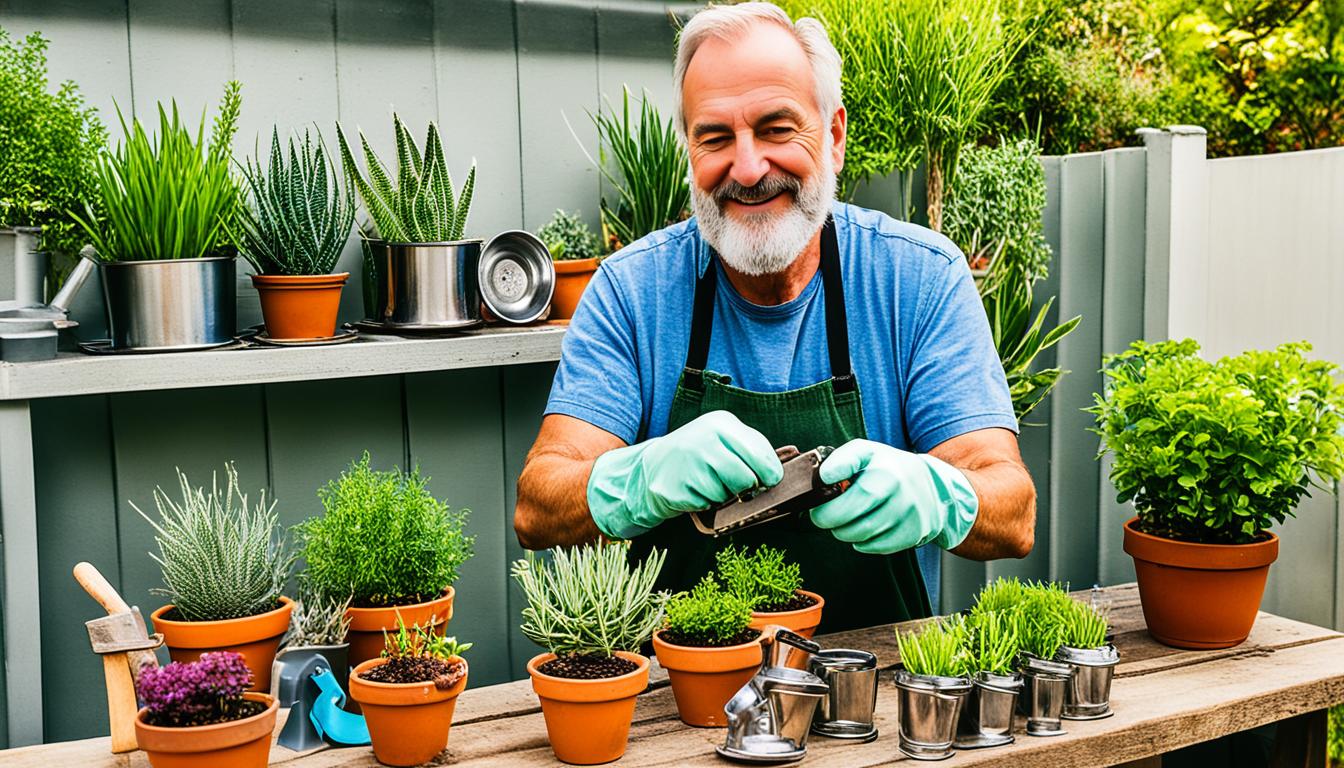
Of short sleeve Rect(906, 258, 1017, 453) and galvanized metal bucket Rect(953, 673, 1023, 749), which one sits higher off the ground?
short sleeve Rect(906, 258, 1017, 453)

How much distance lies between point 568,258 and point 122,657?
1370 mm

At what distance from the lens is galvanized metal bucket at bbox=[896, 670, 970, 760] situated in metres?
1.36

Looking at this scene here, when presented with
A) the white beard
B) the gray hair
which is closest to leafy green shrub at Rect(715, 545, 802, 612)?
the white beard

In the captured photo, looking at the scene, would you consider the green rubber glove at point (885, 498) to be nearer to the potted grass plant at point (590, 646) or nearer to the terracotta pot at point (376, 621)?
the potted grass plant at point (590, 646)

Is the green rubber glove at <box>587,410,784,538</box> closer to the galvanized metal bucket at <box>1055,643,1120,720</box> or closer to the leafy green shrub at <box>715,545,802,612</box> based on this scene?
the leafy green shrub at <box>715,545,802,612</box>

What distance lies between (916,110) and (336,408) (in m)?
1.44

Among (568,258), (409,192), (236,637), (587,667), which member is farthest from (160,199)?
(587,667)

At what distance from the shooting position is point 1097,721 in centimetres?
149

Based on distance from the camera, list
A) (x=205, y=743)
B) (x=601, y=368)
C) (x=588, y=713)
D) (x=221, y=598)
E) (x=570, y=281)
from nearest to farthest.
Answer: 1. (x=205, y=743)
2. (x=588, y=713)
3. (x=221, y=598)
4. (x=601, y=368)
5. (x=570, y=281)

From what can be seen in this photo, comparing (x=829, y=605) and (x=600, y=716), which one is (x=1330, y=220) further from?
A: (x=600, y=716)

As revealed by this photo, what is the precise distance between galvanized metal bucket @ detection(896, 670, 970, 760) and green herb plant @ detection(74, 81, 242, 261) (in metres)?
1.39

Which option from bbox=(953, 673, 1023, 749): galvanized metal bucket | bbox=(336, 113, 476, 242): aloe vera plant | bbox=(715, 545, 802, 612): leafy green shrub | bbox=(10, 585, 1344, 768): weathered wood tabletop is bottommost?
bbox=(10, 585, 1344, 768): weathered wood tabletop

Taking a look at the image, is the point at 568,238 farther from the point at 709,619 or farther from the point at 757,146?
the point at 709,619

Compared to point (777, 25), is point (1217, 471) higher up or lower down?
lower down
